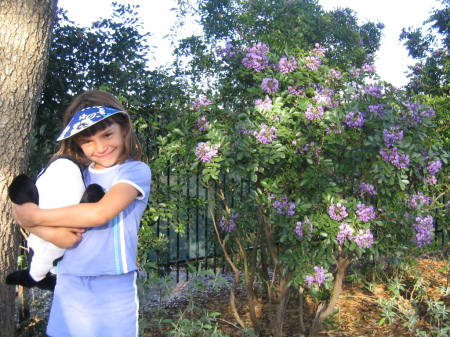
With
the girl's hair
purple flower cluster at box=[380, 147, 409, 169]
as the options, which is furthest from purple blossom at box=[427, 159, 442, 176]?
the girl's hair

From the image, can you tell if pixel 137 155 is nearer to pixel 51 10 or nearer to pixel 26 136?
pixel 26 136

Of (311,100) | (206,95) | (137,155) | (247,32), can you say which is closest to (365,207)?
(311,100)

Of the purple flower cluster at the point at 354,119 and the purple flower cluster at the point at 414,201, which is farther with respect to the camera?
the purple flower cluster at the point at 414,201

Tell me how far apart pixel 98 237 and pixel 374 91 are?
2507 millimetres

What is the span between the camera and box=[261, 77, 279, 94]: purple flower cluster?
378cm

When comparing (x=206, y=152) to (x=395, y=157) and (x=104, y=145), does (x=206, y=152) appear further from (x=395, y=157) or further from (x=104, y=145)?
(x=104, y=145)

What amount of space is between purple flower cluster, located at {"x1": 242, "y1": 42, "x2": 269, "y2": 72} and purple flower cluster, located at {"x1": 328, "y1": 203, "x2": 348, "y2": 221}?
123cm

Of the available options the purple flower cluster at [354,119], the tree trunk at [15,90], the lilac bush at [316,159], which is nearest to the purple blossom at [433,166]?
the lilac bush at [316,159]

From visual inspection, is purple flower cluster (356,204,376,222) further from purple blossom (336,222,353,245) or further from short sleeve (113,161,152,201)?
short sleeve (113,161,152,201)

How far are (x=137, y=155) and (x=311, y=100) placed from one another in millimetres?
1832

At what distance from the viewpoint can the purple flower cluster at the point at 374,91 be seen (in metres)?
3.79

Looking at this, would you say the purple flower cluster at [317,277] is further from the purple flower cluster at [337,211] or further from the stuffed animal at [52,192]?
the stuffed animal at [52,192]

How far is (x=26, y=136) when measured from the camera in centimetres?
314

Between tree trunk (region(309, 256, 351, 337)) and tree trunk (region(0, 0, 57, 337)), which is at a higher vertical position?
tree trunk (region(0, 0, 57, 337))
